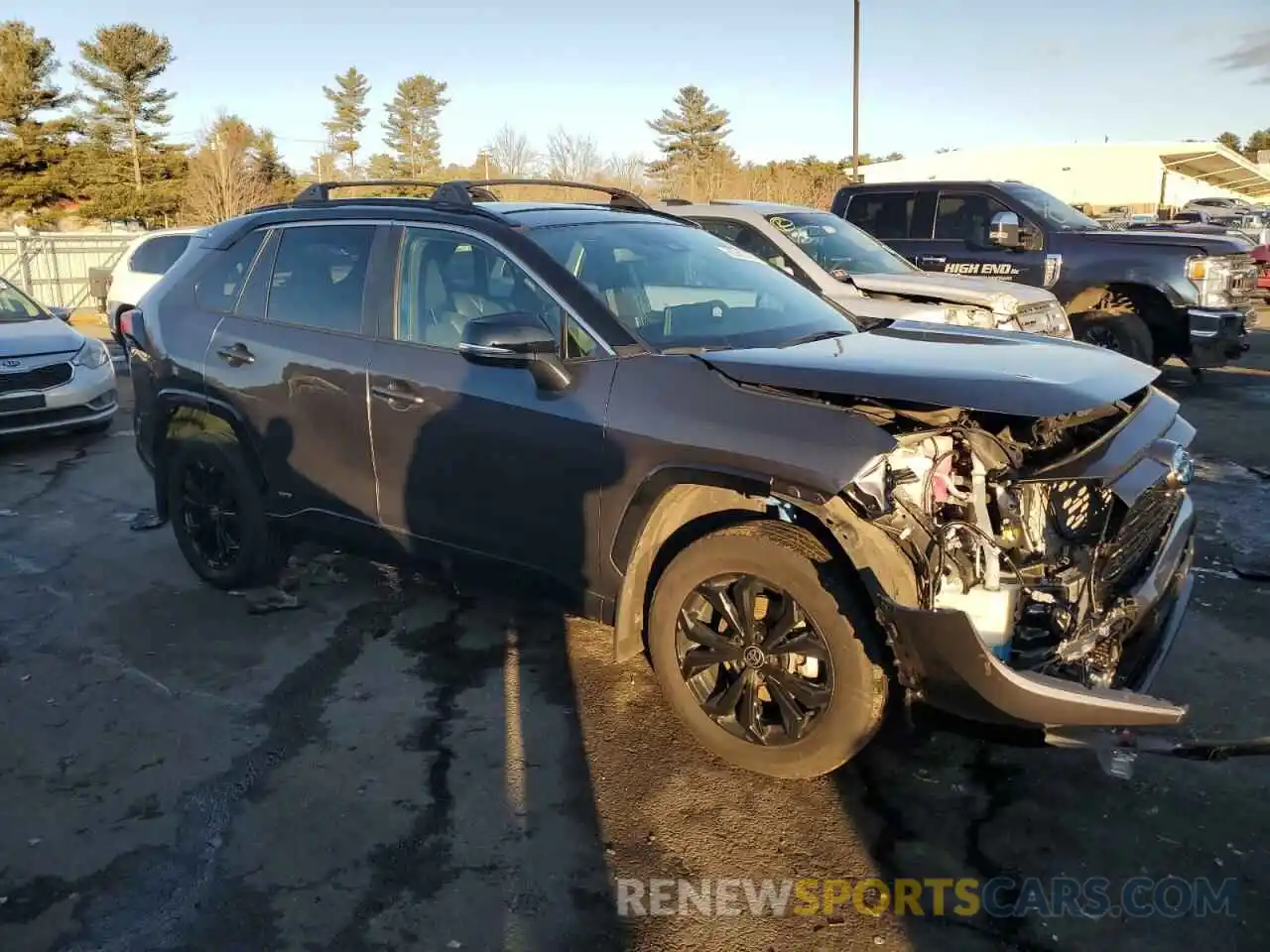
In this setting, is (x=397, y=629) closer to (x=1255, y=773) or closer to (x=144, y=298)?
(x=144, y=298)

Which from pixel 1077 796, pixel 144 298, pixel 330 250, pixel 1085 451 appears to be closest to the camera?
pixel 1085 451

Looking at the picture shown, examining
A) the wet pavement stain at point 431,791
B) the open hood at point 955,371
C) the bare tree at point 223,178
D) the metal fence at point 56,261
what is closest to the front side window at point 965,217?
the open hood at point 955,371

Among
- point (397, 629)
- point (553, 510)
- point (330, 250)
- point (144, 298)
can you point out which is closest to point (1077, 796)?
point (553, 510)

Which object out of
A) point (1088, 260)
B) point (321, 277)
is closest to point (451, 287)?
point (321, 277)

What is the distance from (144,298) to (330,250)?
4.98ft

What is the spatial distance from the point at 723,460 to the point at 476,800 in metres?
1.42

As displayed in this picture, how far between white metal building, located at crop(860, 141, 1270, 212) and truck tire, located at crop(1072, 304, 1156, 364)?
4584 centimetres

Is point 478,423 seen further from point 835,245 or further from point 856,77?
point 856,77

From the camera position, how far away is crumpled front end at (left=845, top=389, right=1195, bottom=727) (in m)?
2.77

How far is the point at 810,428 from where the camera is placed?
305 centimetres

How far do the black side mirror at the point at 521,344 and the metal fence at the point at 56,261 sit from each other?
20792 mm

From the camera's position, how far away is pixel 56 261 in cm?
2181

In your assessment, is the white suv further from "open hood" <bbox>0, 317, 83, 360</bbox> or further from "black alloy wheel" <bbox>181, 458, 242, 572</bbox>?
"black alloy wheel" <bbox>181, 458, 242, 572</bbox>

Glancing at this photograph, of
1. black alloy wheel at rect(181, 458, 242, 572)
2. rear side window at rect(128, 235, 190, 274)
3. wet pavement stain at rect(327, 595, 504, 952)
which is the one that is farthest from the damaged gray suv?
rear side window at rect(128, 235, 190, 274)
